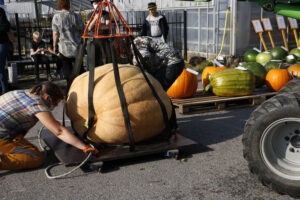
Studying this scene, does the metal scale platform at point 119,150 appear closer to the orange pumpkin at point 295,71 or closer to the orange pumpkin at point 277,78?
the orange pumpkin at point 277,78

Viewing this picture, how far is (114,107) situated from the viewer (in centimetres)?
506

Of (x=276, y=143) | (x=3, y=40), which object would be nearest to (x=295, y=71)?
(x=276, y=143)

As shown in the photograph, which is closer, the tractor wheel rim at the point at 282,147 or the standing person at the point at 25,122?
the tractor wheel rim at the point at 282,147

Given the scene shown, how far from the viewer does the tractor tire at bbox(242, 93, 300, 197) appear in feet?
13.7

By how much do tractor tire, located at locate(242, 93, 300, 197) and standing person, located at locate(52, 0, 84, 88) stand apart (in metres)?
4.29

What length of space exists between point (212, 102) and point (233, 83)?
571 millimetres

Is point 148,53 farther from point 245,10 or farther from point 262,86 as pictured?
point 245,10

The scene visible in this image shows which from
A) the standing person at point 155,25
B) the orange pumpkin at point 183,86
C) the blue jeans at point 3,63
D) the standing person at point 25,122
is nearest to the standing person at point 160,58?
the orange pumpkin at point 183,86

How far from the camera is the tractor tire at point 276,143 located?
418cm

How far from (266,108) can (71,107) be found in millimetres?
2373

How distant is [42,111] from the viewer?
485 centimetres

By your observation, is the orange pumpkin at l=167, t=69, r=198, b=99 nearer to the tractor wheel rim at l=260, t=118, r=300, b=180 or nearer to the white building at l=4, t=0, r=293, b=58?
the tractor wheel rim at l=260, t=118, r=300, b=180

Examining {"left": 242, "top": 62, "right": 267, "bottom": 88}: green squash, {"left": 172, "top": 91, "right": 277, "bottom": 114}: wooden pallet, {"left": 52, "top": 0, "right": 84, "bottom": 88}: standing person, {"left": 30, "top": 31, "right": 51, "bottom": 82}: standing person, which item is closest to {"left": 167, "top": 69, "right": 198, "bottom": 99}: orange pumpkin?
{"left": 172, "top": 91, "right": 277, "bottom": 114}: wooden pallet

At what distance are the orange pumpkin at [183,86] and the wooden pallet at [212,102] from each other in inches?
4.8
